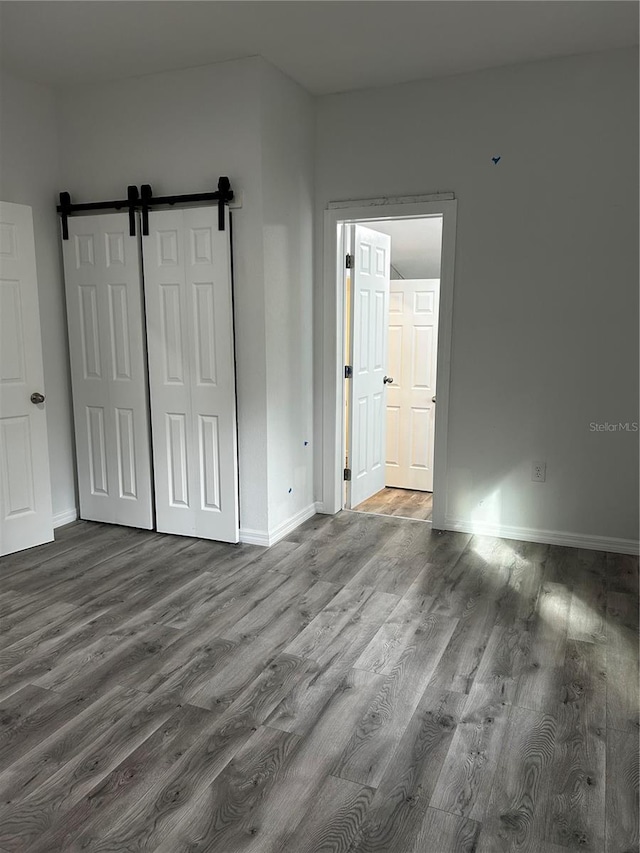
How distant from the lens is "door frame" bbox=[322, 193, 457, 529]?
3.92 m

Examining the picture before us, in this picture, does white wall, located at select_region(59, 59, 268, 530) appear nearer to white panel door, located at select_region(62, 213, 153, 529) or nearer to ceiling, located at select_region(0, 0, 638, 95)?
ceiling, located at select_region(0, 0, 638, 95)

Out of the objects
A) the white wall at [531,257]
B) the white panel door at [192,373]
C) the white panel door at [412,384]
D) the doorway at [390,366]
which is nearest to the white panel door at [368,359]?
the doorway at [390,366]

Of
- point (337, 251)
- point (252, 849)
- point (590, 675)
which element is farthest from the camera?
point (337, 251)

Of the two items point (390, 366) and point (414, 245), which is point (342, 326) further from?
point (414, 245)

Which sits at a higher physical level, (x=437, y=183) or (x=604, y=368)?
(x=437, y=183)

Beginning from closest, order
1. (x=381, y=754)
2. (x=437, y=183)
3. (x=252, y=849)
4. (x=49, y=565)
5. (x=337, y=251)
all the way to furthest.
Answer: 1. (x=252, y=849)
2. (x=381, y=754)
3. (x=49, y=565)
4. (x=437, y=183)
5. (x=337, y=251)

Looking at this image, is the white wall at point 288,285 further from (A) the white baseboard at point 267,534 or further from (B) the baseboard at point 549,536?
(B) the baseboard at point 549,536

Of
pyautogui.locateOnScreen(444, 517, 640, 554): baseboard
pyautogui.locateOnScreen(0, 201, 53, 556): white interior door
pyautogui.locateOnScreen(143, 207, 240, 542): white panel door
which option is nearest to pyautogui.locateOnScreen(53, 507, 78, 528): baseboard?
pyautogui.locateOnScreen(0, 201, 53, 556): white interior door

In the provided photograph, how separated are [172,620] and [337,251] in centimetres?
255

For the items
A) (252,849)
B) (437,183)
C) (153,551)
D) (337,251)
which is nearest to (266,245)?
(337,251)

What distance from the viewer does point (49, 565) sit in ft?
11.9

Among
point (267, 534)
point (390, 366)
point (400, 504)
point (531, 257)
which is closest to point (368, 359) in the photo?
point (390, 366)

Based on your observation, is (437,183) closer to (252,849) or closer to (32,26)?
(32,26)

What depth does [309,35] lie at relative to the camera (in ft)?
10.5
